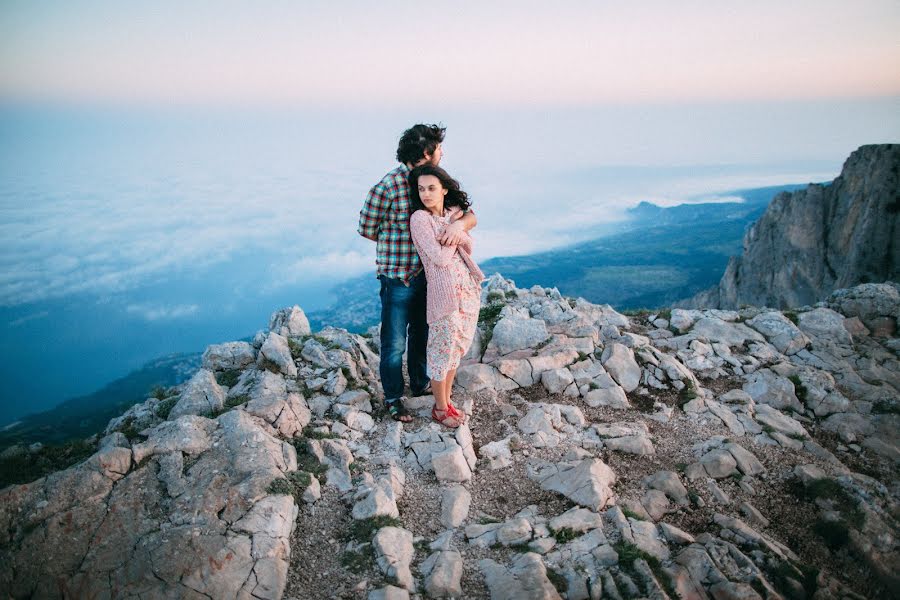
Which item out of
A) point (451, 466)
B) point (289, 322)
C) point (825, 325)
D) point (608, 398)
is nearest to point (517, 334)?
point (608, 398)

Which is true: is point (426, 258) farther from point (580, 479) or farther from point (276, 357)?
point (276, 357)

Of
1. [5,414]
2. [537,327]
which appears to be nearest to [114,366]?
[5,414]

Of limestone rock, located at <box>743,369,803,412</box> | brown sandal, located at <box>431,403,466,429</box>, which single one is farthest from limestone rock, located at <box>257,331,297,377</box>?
limestone rock, located at <box>743,369,803,412</box>

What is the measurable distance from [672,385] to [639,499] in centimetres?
358

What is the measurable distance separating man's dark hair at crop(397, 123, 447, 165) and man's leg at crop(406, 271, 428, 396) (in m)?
1.68

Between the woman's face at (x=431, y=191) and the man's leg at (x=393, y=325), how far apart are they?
1.27 metres

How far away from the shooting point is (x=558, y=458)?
625 cm

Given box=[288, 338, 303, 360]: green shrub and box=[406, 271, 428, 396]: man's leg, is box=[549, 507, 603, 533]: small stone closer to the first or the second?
box=[406, 271, 428, 396]: man's leg

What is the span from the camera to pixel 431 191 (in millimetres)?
5621

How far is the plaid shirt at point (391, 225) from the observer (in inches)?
230

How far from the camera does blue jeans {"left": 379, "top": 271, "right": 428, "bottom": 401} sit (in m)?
6.40

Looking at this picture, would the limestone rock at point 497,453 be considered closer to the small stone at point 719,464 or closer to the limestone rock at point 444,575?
the limestone rock at point 444,575

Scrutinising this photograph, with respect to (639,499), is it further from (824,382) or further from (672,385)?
(824,382)

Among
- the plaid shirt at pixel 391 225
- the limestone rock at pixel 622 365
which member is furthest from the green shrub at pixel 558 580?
the limestone rock at pixel 622 365
